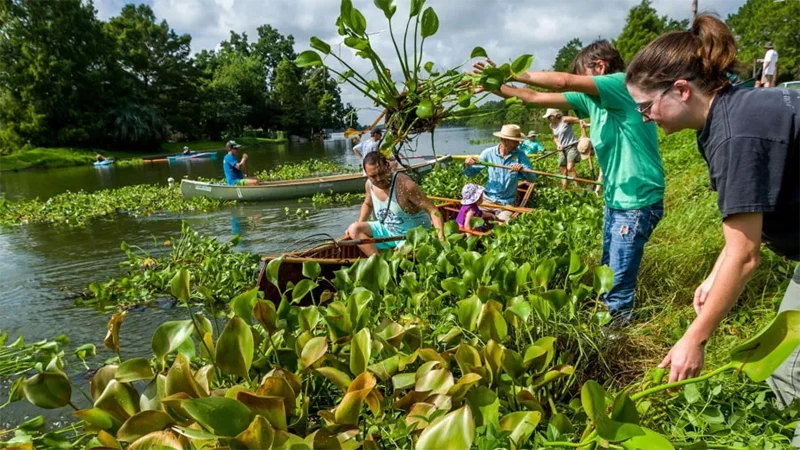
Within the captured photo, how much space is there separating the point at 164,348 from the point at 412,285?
1.23 m

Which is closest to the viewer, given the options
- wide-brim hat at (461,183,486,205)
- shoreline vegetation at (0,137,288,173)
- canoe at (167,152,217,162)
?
wide-brim hat at (461,183,486,205)

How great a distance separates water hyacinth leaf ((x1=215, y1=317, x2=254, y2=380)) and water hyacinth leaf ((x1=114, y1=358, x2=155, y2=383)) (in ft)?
0.97

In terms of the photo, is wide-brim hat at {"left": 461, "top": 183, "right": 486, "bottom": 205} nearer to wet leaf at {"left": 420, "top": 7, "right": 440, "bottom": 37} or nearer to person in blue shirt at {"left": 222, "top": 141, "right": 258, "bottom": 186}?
wet leaf at {"left": 420, "top": 7, "right": 440, "bottom": 37}

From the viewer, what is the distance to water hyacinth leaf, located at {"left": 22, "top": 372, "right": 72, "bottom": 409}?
5.02 ft

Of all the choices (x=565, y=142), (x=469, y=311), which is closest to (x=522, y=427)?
(x=469, y=311)

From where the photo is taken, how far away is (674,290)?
3213mm

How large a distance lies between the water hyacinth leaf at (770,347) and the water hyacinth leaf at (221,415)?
1.14 meters

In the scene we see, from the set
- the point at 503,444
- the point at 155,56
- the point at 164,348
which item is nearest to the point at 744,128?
the point at 503,444

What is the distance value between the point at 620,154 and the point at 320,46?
1.67 meters

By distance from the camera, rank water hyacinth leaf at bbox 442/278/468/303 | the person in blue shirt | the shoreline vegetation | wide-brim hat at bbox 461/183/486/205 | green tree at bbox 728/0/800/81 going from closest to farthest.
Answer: water hyacinth leaf at bbox 442/278/468/303 < wide-brim hat at bbox 461/183/486/205 < the person in blue shirt < the shoreline vegetation < green tree at bbox 728/0/800/81

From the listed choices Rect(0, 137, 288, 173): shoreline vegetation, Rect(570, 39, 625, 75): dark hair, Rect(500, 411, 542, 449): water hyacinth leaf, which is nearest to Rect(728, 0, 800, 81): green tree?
Rect(570, 39, 625, 75): dark hair

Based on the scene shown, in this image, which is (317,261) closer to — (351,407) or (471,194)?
(351,407)

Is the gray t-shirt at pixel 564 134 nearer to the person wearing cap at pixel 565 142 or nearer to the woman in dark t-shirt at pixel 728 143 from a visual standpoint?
the person wearing cap at pixel 565 142

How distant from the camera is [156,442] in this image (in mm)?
1269
